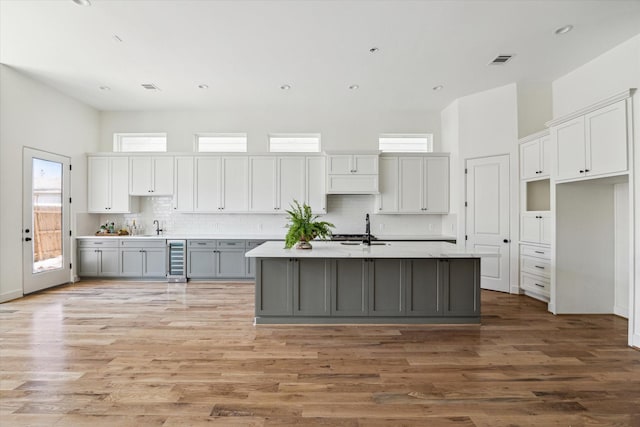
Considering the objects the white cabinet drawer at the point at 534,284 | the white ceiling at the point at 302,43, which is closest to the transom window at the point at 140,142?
the white ceiling at the point at 302,43

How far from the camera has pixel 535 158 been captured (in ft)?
15.0

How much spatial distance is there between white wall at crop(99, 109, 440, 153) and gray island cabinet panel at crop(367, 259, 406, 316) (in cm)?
335

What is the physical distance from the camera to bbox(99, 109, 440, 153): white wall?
6.29 metres

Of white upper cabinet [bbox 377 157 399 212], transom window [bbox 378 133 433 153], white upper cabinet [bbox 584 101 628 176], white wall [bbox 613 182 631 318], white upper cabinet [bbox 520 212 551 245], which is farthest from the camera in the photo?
transom window [bbox 378 133 433 153]

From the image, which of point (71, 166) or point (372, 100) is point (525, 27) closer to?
point (372, 100)

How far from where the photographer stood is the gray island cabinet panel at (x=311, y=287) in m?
3.52

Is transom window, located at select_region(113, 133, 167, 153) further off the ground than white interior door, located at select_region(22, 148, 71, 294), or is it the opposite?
transom window, located at select_region(113, 133, 167, 153)

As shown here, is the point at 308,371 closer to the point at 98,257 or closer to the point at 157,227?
the point at 157,227

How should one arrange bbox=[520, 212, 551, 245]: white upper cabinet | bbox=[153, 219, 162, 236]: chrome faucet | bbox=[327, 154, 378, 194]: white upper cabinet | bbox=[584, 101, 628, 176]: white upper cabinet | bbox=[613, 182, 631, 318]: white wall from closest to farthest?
bbox=[584, 101, 628, 176]: white upper cabinet < bbox=[613, 182, 631, 318]: white wall < bbox=[520, 212, 551, 245]: white upper cabinet < bbox=[327, 154, 378, 194]: white upper cabinet < bbox=[153, 219, 162, 236]: chrome faucet

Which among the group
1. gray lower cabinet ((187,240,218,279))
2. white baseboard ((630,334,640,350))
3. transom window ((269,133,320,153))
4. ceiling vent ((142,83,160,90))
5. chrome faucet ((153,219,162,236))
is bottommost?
white baseboard ((630,334,640,350))

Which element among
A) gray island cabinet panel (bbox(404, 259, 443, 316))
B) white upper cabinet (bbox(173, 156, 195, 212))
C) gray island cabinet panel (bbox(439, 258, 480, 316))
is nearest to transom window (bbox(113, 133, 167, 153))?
white upper cabinet (bbox(173, 156, 195, 212))

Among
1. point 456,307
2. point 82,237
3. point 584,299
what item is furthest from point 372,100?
point 82,237

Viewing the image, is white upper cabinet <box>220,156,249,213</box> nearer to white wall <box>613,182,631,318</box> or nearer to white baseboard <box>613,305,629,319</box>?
white wall <box>613,182,631,318</box>

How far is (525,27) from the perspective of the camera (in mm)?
3436
